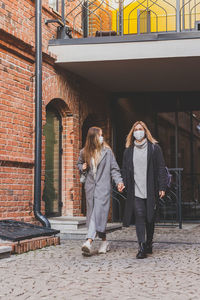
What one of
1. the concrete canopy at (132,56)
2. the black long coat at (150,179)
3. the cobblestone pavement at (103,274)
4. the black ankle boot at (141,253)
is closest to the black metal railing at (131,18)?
the concrete canopy at (132,56)

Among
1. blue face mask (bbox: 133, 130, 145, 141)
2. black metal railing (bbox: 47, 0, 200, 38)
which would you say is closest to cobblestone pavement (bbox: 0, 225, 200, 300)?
blue face mask (bbox: 133, 130, 145, 141)

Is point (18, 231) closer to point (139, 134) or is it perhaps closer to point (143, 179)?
point (143, 179)

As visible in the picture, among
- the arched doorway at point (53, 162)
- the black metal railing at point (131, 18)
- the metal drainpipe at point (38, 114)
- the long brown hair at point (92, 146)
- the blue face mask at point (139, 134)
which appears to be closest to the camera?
the blue face mask at point (139, 134)

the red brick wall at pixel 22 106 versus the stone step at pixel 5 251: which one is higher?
the red brick wall at pixel 22 106

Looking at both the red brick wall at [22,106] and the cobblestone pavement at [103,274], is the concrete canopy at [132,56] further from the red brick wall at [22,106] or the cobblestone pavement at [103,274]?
the cobblestone pavement at [103,274]

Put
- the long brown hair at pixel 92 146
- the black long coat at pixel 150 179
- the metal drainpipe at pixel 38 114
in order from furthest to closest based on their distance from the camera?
1. the metal drainpipe at pixel 38 114
2. the long brown hair at pixel 92 146
3. the black long coat at pixel 150 179

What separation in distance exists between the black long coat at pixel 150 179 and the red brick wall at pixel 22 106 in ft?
6.89

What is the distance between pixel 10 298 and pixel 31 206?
4.37 metres

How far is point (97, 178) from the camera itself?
21.9ft

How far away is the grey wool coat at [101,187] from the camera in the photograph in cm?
657

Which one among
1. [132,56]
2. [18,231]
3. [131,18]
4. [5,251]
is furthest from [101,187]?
[131,18]

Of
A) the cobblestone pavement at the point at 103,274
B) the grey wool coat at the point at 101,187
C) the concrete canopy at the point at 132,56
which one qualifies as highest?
the concrete canopy at the point at 132,56

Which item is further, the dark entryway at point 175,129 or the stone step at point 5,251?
the dark entryway at point 175,129

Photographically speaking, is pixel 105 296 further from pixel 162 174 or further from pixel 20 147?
pixel 20 147
